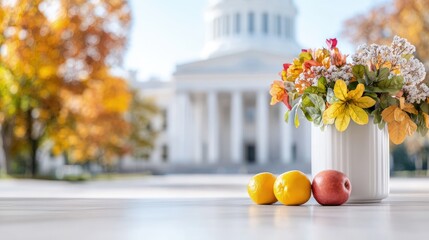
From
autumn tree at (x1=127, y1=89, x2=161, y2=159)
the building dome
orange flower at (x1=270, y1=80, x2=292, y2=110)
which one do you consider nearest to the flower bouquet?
orange flower at (x1=270, y1=80, x2=292, y2=110)

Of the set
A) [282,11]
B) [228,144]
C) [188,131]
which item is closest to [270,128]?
[228,144]

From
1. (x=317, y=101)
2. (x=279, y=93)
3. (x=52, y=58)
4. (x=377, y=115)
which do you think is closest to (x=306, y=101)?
(x=317, y=101)

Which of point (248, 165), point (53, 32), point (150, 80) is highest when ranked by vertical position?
point (150, 80)

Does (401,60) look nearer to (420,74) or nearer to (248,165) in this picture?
(420,74)

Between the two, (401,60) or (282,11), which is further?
(282,11)

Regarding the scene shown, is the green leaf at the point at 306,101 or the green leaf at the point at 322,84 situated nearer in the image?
the green leaf at the point at 322,84

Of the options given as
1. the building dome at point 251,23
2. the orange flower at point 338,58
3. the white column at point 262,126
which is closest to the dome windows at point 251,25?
the building dome at point 251,23

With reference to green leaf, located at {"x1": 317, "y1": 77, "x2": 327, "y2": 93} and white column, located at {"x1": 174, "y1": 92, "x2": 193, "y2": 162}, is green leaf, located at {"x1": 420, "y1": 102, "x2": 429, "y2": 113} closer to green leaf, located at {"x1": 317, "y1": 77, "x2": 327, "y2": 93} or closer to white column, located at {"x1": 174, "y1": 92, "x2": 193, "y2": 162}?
green leaf, located at {"x1": 317, "y1": 77, "x2": 327, "y2": 93}

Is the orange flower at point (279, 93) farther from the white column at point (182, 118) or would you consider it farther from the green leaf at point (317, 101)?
the white column at point (182, 118)

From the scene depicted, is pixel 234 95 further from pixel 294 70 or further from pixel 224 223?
pixel 224 223
